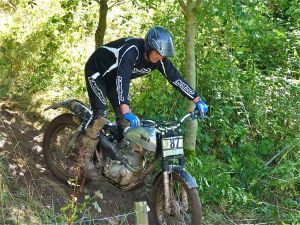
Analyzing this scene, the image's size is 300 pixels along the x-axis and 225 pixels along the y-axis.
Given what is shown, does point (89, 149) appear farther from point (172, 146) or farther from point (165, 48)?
point (165, 48)

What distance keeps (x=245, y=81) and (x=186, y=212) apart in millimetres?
3036

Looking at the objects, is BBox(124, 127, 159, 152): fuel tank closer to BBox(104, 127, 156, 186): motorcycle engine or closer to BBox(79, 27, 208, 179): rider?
BBox(104, 127, 156, 186): motorcycle engine

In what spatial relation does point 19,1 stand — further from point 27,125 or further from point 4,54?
point 27,125

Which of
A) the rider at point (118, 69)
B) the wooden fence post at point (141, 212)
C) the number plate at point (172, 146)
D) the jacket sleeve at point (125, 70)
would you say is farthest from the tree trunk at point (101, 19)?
the wooden fence post at point (141, 212)

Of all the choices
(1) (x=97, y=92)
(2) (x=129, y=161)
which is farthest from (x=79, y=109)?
(2) (x=129, y=161)

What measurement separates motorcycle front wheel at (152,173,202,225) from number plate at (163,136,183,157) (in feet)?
0.78

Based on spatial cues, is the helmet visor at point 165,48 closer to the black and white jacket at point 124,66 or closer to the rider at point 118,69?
the rider at point 118,69

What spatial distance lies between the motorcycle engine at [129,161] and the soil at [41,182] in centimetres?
40

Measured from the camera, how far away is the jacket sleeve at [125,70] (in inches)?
203

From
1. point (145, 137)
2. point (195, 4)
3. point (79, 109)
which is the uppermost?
point (195, 4)

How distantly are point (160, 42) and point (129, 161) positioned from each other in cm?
129

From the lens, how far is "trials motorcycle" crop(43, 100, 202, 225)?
530 cm

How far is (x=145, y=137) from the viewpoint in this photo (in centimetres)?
532

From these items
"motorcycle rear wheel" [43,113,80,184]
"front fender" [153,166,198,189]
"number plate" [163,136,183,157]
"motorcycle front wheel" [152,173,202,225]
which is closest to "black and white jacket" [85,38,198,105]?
"number plate" [163,136,183,157]
